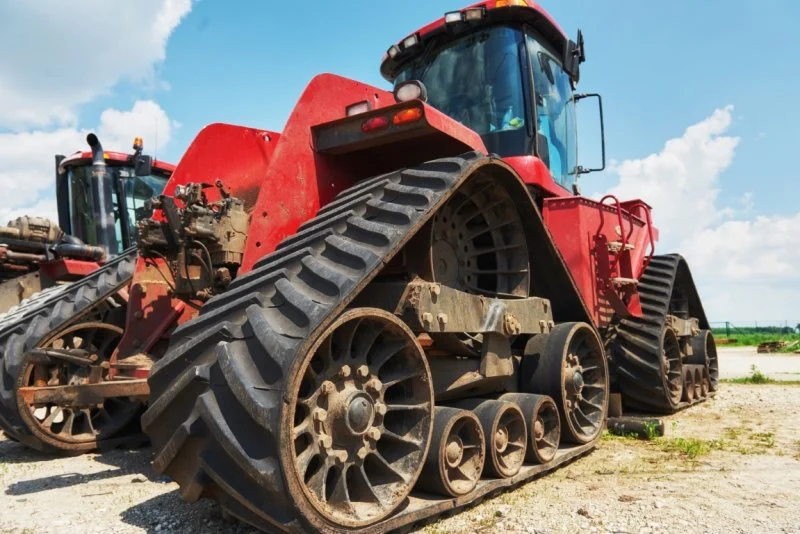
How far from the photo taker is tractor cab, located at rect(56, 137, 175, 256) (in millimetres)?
Answer: 7926

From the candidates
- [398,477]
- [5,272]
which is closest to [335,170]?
[398,477]

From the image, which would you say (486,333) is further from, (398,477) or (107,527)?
(107,527)

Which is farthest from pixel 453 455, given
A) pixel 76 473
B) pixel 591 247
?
pixel 591 247

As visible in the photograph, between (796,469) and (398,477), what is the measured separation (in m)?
3.11

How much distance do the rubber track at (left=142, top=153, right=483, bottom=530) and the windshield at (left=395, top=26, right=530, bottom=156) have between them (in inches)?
105

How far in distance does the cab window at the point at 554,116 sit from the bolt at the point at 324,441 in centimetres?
371

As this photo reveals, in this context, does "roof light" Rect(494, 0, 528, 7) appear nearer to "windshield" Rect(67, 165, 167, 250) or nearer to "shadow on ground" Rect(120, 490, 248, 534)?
"shadow on ground" Rect(120, 490, 248, 534)

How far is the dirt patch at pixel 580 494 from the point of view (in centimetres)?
320

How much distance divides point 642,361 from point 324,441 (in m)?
4.86

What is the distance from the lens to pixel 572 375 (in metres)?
4.78

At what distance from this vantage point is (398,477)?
3.04 metres

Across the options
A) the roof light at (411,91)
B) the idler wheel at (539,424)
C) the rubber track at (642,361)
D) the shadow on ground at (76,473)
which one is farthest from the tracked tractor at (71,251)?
the rubber track at (642,361)

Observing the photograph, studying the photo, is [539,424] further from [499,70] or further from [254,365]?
[499,70]

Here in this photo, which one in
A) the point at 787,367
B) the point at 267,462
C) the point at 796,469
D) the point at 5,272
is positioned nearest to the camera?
the point at 267,462
